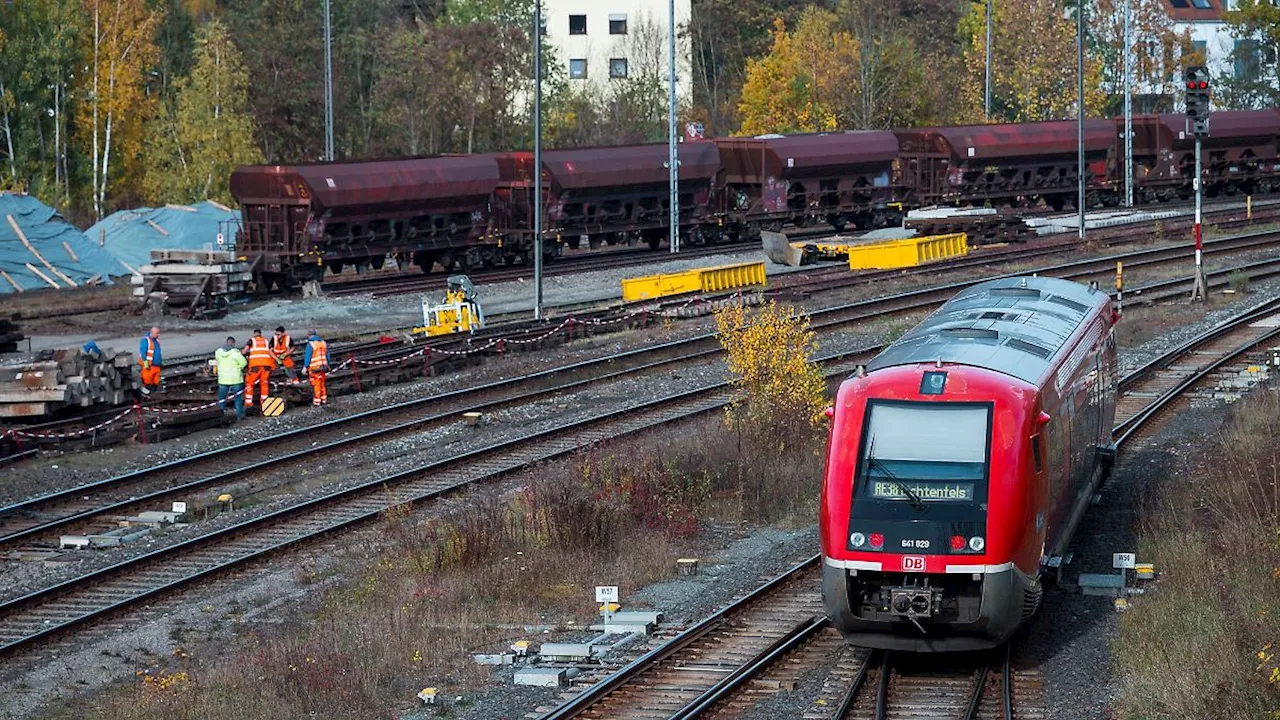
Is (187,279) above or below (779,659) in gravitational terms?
above

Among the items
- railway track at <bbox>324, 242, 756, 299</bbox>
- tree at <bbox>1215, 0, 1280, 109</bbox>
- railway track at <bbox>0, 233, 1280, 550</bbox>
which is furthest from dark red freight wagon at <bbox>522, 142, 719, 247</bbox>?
tree at <bbox>1215, 0, 1280, 109</bbox>

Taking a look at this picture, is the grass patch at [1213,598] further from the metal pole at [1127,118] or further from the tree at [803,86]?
the tree at [803,86]

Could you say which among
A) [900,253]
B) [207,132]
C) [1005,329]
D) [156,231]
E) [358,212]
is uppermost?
[207,132]

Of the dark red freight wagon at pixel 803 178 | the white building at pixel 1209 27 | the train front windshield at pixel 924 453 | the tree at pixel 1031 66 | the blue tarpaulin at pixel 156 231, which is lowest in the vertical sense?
the train front windshield at pixel 924 453

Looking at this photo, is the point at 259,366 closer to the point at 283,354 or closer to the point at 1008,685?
the point at 283,354

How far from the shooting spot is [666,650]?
1316 centimetres

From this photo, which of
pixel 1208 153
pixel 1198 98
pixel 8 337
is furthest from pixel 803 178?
pixel 8 337

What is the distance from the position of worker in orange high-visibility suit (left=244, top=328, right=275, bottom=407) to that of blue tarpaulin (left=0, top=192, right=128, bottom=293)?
72.7 feet

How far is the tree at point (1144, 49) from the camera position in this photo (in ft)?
253

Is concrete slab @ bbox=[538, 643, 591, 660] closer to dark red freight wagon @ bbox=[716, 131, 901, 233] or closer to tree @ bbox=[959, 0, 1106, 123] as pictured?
dark red freight wagon @ bbox=[716, 131, 901, 233]

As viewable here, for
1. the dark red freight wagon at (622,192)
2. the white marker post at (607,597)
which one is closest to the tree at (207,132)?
the dark red freight wagon at (622,192)

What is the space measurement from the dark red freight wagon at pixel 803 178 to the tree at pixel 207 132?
60.2ft

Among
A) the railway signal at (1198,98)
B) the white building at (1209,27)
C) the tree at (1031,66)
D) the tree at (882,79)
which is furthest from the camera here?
the white building at (1209,27)

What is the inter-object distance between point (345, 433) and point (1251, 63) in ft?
236
